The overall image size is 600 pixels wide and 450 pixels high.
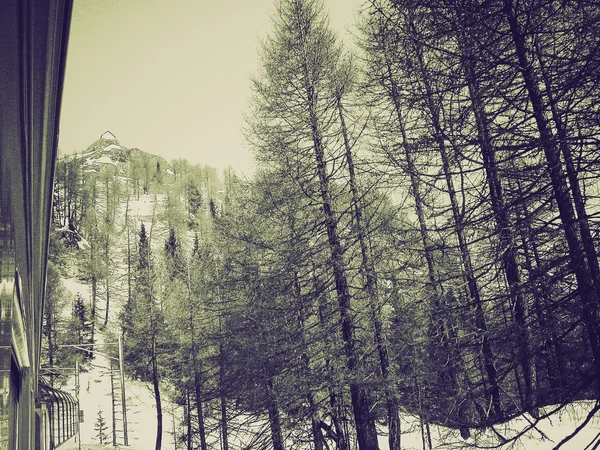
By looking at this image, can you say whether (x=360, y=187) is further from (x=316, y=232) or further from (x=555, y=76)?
(x=555, y=76)

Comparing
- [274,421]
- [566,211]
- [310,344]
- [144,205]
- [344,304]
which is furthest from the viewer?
[144,205]

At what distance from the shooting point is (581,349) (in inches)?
177

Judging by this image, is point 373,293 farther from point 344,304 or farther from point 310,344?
point 310,344

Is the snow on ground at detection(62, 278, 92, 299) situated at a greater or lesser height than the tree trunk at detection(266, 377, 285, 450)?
greater

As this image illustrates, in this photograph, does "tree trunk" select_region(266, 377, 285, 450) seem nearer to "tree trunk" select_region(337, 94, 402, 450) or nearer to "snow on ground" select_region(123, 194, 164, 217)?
"tree trunk" select_region(337, 94, 402, 450)

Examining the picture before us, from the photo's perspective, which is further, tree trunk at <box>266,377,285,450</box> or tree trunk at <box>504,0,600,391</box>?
tree trunk at <box>266,377,285,450</box>

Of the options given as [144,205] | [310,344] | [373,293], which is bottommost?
[310,344]

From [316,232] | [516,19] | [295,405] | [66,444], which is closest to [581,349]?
[516,19]

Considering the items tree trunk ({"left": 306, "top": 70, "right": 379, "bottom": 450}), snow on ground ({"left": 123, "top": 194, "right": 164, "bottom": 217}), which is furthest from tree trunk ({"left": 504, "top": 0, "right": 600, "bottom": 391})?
snow on ground ({"left": 123, "top": 194, "right": 164, "bottom": 217})

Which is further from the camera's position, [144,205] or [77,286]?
[144,205]

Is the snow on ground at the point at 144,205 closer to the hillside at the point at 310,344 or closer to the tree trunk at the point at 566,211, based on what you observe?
the hillside at the point at 310,344

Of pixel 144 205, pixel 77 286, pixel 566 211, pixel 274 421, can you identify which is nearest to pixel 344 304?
pixel 274 421

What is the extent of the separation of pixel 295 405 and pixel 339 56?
726 centimetres

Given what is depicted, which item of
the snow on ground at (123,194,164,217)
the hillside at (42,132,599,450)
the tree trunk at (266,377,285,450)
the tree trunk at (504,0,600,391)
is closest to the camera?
the tree trunk at (504,0,600,391)
